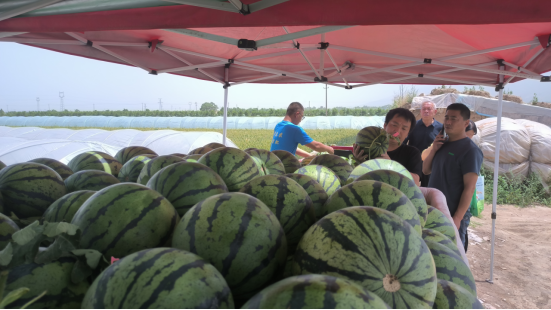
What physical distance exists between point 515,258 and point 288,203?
6856 mm

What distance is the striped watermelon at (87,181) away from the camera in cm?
170

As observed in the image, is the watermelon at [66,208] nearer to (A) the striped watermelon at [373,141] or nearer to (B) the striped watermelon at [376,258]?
(B) the striped watermelon at [376,258]

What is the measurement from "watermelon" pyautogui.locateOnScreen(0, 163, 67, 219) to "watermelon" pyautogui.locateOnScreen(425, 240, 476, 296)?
1.80m

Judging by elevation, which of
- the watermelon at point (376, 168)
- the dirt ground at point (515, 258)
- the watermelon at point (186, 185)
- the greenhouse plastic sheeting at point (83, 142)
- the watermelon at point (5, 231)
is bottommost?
the dirt ground at point (515, 258)

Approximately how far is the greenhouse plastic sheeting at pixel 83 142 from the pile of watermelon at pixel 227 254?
5.51m

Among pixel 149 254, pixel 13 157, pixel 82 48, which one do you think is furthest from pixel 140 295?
pixel 13 157

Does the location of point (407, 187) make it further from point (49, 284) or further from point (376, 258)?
point (49, 284)

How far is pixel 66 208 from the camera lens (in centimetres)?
130

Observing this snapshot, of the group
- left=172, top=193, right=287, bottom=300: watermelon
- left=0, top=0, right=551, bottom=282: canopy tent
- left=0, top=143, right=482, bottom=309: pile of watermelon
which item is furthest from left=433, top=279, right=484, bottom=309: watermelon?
left=0, top=0, right=551, bottom=282: canopy tent

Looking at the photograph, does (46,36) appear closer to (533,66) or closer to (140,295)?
(140,295)

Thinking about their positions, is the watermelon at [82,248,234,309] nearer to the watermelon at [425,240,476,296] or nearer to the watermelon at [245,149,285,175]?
the watermelon at [425,240,476,296]

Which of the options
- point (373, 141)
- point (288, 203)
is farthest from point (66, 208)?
point (373, 141)

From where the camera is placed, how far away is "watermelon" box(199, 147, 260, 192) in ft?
5.69

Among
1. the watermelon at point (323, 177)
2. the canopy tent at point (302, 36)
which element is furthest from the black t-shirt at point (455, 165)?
the watermelon at point (323, 177)
